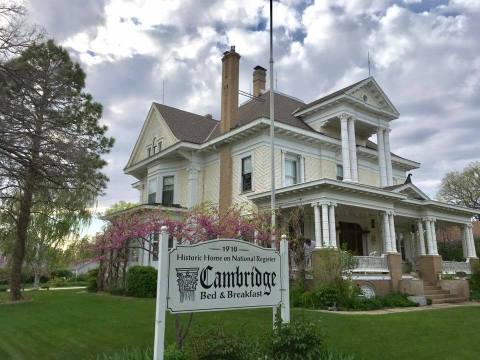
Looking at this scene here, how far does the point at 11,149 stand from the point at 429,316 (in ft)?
41.2

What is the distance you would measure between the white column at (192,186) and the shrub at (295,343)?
17.6 m

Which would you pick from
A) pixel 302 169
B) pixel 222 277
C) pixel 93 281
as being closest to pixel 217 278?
pixel 222 277

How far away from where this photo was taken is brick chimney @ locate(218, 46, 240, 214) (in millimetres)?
22016

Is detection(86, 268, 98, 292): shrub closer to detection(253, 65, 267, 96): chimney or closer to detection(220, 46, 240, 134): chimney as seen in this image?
detection(220, 46, 240, 134): chimney

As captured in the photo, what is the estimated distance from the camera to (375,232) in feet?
76.2

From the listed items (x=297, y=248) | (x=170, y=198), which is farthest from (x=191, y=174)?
(x=297, y=248)

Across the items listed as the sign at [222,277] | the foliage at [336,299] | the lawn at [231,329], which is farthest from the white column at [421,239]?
the sign at [222,277]

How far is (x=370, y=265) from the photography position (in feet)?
59.5

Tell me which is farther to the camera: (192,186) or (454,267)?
(192,186)

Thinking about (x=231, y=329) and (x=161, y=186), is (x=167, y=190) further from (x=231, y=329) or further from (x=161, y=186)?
(x=231, y=329)

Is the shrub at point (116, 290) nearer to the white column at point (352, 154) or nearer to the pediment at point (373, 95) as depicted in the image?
the white column at point (352, 154)

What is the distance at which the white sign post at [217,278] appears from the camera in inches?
212

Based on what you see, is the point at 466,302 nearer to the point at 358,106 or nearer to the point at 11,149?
the point at 358,106

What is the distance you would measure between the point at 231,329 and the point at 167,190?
16.0 meters
